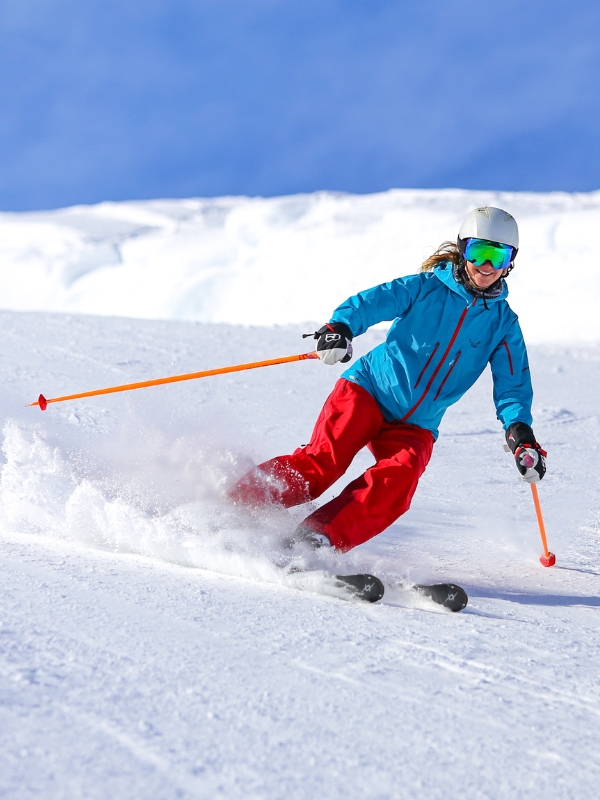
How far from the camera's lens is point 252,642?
1747 mm

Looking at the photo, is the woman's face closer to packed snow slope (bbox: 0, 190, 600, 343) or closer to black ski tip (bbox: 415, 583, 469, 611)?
black ski tip (bbox: 415, 583, 469, 611)

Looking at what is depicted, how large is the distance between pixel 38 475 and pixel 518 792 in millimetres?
2390

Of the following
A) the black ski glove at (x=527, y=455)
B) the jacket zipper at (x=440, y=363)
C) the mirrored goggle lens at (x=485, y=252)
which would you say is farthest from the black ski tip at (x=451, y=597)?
the mirrored goggle lens at (x=485, y=252)

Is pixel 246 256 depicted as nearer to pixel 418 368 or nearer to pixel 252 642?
pixel 418 368

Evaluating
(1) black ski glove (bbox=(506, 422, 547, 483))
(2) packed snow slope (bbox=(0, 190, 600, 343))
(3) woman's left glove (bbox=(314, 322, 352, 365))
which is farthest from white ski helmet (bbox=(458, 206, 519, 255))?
(2) packed snow slope (bbox=(0, 190, 600, 343))

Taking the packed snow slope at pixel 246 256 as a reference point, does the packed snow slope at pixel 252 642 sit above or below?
below

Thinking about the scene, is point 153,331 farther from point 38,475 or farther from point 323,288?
point 323,288

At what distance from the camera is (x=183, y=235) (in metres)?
25.1

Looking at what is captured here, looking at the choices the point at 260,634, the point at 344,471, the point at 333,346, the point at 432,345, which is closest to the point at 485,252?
the point at 432,345

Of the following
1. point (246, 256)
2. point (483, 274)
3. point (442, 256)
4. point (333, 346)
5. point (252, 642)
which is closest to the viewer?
point (252, 642)

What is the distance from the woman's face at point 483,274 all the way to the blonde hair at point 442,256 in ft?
0.60

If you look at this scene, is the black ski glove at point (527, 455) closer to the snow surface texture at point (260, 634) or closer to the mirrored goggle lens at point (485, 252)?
the snow surface texture at point (260, 634)

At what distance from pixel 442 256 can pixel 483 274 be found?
28cm

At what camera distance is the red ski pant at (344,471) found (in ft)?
8.92
